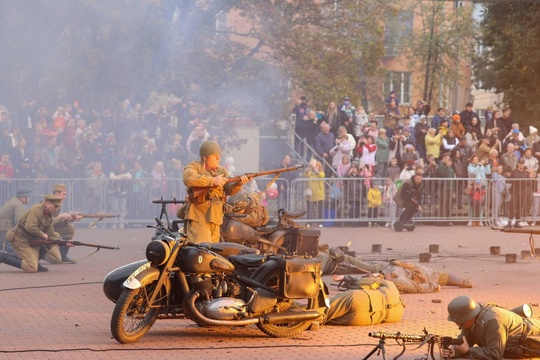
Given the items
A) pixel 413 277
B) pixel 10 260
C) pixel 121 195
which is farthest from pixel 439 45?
pixel 413 277

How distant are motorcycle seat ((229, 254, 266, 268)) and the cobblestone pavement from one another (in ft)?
1.98

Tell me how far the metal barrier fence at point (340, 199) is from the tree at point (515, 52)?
12357 mm

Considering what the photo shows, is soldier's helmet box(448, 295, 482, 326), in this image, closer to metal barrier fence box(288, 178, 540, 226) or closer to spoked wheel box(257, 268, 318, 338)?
spoked wheel box(257, 268, 318, 338)

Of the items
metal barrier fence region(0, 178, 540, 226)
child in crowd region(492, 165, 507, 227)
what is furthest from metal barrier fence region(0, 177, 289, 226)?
child in crowd region(492, 165, 507, 227)

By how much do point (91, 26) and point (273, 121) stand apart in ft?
16.7

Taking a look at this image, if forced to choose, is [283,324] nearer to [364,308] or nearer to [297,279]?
[297,279]

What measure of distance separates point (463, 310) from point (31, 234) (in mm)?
8650

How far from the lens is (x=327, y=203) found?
82.3 feet

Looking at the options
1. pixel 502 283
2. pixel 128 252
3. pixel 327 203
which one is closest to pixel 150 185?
pixel 327 203

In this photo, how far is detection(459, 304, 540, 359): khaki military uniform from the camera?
906 centimetres

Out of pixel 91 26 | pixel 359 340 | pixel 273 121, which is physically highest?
pixel 91 26

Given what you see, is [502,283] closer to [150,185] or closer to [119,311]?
[119,311]

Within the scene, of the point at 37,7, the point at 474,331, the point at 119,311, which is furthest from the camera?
the point at 37,7

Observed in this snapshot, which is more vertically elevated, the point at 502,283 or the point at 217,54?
the point at 217,54
